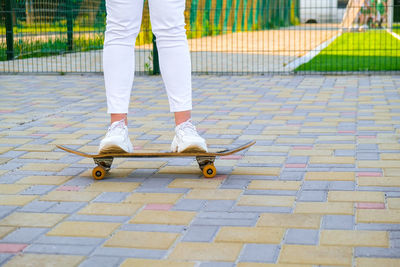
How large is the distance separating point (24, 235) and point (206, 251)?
67 centimetres

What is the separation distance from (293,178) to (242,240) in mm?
954

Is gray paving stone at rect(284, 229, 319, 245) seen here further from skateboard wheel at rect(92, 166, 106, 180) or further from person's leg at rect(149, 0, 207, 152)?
skateboard wheel at rect(92, 166, 106, 180)

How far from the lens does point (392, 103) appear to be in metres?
5.80

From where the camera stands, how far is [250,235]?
8.09 feet

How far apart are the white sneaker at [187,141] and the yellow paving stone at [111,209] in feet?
1.59

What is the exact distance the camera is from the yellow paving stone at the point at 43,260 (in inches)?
86.4

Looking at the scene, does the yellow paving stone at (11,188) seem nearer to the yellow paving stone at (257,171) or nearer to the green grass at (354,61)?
the yellow paving stone at (257,171)

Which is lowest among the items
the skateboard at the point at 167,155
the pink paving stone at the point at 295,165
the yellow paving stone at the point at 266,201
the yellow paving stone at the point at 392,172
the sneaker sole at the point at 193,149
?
the yellow paving stone at the point at 266,201

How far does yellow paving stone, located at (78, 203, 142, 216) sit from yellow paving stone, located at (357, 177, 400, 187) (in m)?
1.04

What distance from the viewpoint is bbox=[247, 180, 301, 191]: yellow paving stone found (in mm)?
3121

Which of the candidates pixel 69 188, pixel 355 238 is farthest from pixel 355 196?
pixel 69 188

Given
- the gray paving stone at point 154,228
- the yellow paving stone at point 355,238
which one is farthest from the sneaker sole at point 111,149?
the yellow paving stone at point 355,238

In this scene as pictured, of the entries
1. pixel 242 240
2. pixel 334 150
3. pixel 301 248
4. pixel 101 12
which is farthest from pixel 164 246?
pixel 101 12

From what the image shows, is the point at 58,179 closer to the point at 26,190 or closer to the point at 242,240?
the point at 26,190
